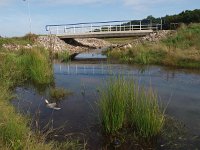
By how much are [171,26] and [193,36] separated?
1673 cm

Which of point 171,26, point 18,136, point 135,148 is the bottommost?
point 135,148

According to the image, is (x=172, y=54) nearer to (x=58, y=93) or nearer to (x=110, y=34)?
(x=58, y=93)

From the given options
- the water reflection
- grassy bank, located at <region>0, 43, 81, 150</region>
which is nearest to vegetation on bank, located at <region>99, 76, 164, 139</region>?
the water reflection

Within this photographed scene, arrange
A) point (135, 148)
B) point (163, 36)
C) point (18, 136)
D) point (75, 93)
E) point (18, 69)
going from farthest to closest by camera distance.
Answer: point (163, 36) → point (18, 69) → point (75, 93) → point (135, 148) → point (18, 136)

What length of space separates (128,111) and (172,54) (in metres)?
17.3

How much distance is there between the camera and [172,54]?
25234mm

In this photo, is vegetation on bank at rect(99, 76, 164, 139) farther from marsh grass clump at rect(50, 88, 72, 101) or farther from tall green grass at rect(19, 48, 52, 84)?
tall green grass at rect(19, 48, 52, 84)

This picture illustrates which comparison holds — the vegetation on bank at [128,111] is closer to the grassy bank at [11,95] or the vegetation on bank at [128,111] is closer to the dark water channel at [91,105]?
the dark water channel at [91,105]

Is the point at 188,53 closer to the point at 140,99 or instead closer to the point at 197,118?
the point at 197,118

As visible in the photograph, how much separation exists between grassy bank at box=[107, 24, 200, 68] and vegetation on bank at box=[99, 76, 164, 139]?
14.6 metres

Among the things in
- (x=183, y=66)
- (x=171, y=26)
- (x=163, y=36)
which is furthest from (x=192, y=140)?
(x=171, y=26)

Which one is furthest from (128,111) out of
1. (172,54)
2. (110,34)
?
(110,34)

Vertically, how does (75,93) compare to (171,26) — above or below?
below

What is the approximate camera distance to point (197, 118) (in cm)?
1020
